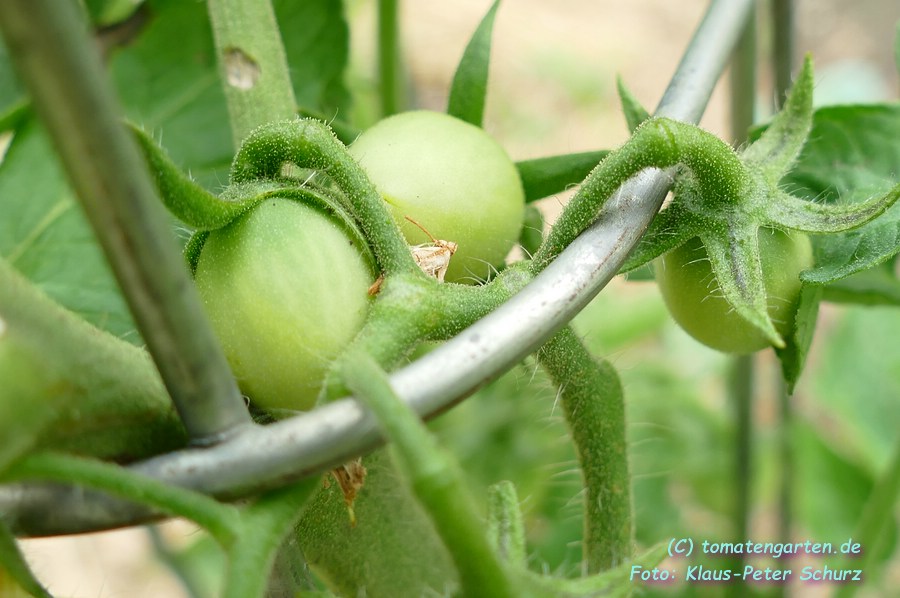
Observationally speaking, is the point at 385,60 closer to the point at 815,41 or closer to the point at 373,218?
the point at 373,218

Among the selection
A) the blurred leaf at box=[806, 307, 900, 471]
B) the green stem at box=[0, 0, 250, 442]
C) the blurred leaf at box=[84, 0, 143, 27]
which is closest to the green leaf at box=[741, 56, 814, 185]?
the green stem at box=[0, 0, 250, 442]

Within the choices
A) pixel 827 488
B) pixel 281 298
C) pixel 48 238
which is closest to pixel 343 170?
pixel 281 298

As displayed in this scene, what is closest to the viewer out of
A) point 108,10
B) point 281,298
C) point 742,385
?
point 281,298

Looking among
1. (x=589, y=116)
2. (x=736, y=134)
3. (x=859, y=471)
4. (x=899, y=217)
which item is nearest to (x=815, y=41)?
(x=589, y=116)

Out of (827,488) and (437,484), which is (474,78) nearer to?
(437,484)

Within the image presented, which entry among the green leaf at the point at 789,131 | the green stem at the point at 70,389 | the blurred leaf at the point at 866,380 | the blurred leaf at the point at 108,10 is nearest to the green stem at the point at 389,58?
the blurred leaf at the point at 108,10
